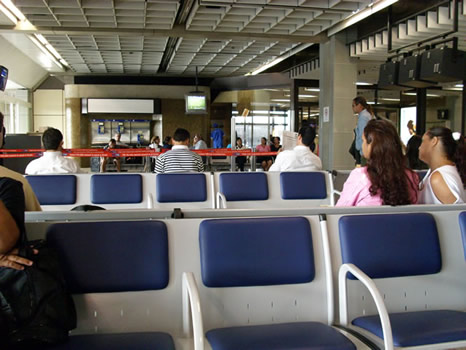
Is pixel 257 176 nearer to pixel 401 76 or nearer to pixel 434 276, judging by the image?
pixel 434 276

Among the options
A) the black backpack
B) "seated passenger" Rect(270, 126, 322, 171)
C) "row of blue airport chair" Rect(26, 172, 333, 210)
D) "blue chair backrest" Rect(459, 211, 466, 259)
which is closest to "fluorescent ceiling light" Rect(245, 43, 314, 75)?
"seated passenger" Rect(270, 126, 322, 171)

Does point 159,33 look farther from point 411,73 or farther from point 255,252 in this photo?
point 255,252

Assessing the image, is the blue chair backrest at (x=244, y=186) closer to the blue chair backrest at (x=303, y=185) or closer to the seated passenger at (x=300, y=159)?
the blue chair backrest at (x=303, y=185)

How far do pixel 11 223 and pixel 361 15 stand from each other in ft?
31.7

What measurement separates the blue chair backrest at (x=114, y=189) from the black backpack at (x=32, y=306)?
2.71m

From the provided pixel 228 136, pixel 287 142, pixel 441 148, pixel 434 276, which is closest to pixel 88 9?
pixel 287 142

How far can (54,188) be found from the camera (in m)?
4.40

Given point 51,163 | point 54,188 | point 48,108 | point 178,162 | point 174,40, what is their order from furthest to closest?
point 48,108
point 174,40
point 178,162
point 51,163
point 54,188

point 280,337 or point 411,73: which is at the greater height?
point 411,73

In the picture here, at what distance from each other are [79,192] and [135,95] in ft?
57.0

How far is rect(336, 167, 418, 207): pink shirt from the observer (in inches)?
108

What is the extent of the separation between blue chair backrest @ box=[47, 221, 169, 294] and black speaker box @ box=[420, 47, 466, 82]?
6.67 metres

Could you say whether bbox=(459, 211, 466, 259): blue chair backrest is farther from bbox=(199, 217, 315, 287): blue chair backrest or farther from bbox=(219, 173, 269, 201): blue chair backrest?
bbox=(219, 173, 269, 201): blue chair backrest

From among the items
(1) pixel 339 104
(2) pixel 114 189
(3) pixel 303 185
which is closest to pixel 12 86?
(1) pixel 339 104
